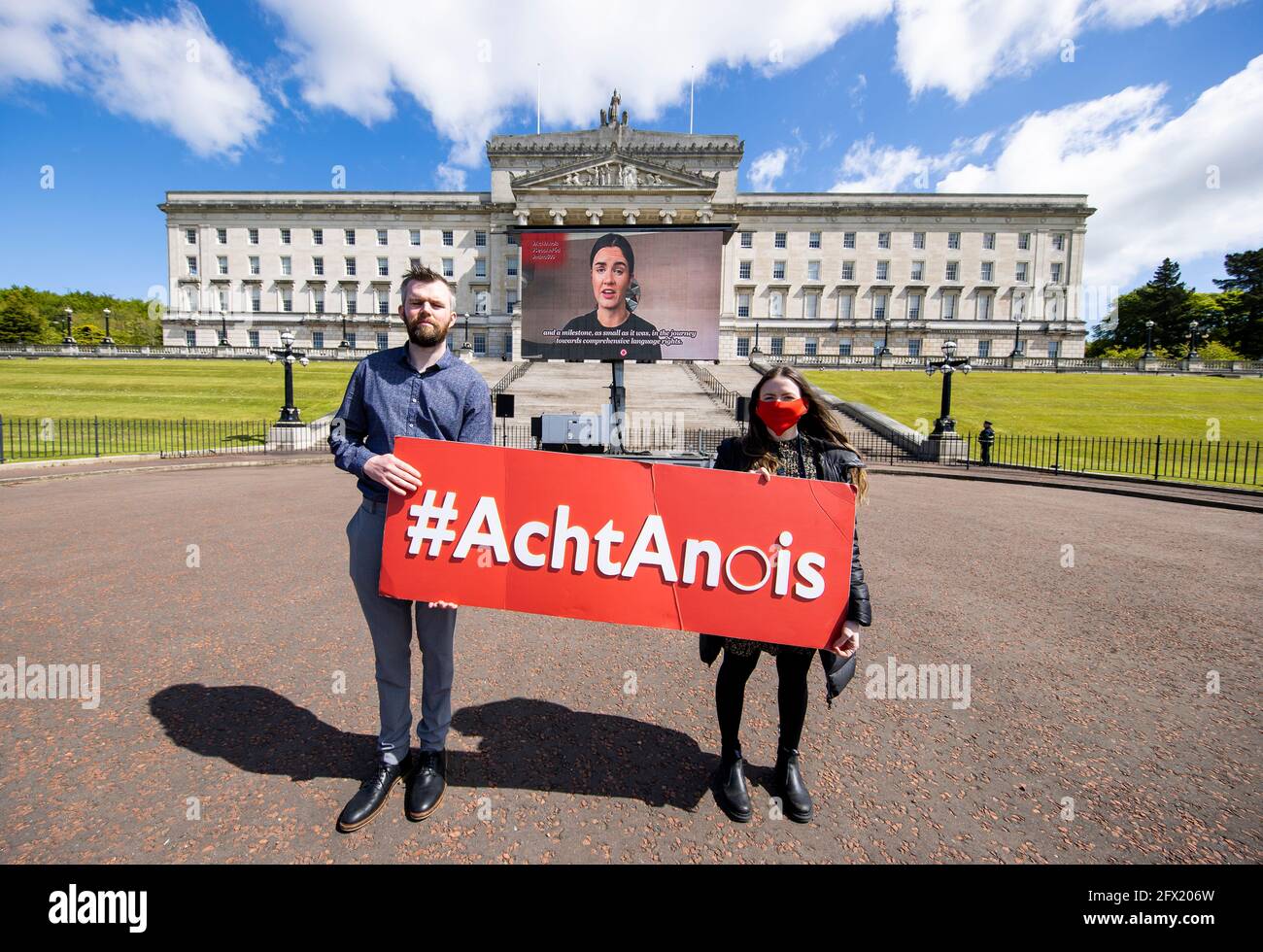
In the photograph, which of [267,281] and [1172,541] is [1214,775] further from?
[267,281]

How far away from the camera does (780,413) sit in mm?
2961

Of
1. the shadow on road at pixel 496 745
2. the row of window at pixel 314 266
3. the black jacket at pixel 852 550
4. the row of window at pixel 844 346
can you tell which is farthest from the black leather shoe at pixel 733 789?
the row of window at pixel 314 266

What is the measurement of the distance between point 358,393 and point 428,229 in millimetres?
75490

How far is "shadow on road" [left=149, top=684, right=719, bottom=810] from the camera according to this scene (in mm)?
3205

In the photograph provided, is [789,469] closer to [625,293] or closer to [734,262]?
[625,293]

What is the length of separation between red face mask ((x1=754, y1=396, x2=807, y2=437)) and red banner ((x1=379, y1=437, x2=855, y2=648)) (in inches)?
12.8

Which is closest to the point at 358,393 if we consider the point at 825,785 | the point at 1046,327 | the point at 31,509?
the point at 825,785

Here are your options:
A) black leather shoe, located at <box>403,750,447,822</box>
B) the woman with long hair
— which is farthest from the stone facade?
black leather shoe, located at <box>403,750,447,822</box>

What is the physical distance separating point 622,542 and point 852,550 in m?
1.20

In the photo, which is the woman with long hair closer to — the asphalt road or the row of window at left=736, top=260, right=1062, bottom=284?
the asphalt road

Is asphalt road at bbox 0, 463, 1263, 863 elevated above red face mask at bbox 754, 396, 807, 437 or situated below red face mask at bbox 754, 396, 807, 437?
below

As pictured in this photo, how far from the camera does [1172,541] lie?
910 centimetres

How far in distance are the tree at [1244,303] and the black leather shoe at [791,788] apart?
89.0 meters

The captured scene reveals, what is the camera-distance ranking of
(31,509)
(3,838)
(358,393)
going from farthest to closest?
(31,509) → (358,393) → (3,838)
